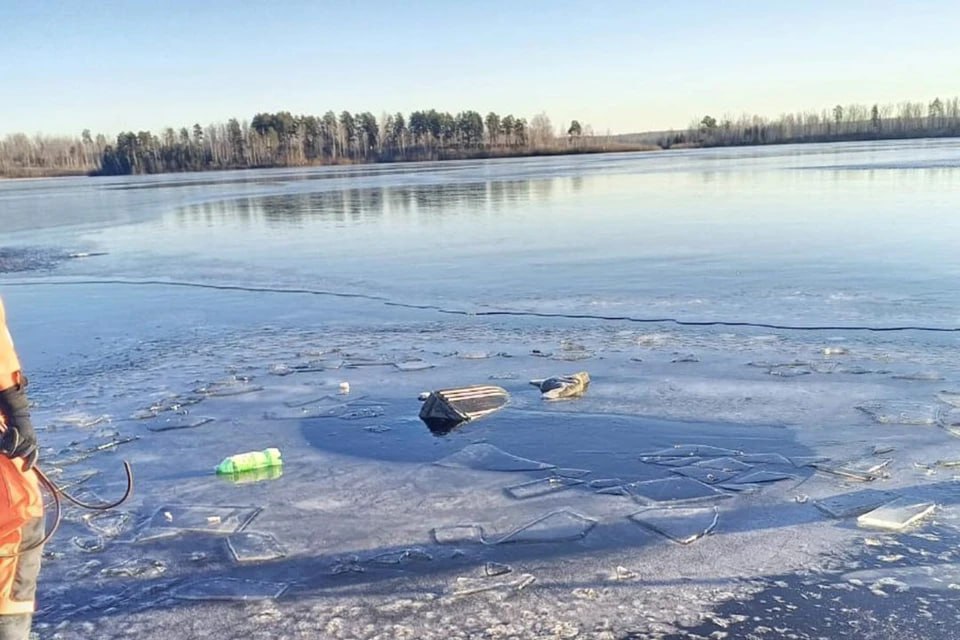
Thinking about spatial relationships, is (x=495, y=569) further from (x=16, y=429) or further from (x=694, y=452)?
(x=16, y=429)

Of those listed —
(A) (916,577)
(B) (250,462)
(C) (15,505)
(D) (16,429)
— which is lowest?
(A) (916,577)

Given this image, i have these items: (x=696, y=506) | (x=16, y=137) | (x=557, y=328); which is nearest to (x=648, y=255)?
(x=557, y=328)

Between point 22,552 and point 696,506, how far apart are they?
3.39m

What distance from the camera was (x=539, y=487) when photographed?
5.25 meters

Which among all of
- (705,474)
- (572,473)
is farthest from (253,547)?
(705,474)

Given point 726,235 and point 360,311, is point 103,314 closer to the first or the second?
point 360,311

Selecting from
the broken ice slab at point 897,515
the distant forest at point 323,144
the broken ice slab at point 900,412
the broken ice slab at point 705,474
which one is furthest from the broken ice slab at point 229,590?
the distant forest at point 323,144

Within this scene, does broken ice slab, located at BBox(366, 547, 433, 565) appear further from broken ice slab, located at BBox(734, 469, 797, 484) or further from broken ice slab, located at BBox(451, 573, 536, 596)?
broken ice slab, located at BBox(734, 469, 797, 484)

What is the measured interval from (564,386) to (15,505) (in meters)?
4.64

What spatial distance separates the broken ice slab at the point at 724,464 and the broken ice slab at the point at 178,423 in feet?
12.5

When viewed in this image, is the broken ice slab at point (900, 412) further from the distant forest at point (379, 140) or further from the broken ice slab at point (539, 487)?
the distant forest at point (379, 140)

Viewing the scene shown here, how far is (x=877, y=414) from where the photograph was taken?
247 inches

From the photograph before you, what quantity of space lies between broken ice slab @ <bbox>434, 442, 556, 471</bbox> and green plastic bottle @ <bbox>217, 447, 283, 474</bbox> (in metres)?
1.10

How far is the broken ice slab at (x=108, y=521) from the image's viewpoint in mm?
4895
